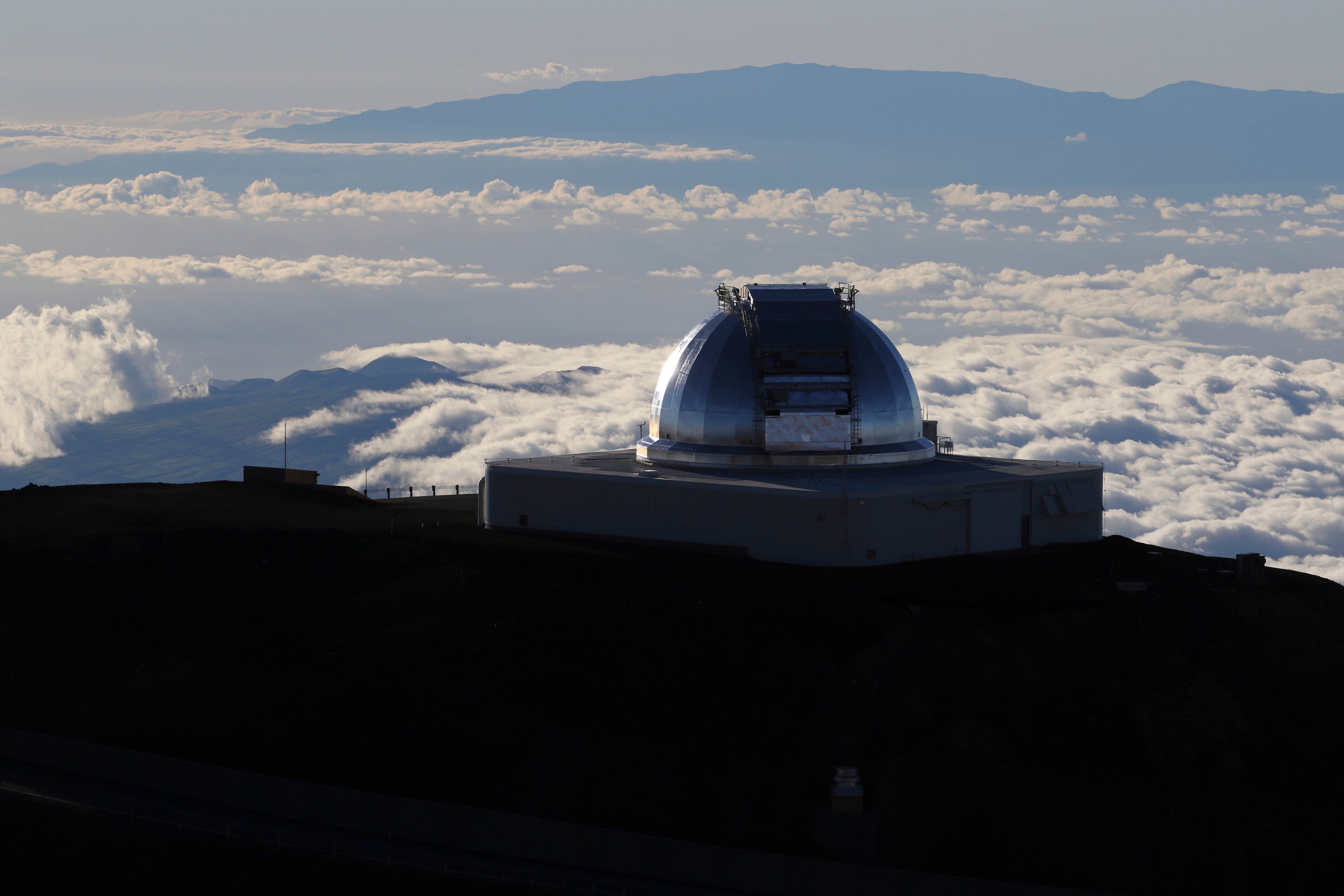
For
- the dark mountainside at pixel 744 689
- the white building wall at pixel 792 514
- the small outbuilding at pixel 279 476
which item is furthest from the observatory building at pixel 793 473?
the small outbuilding at pixel 279 476

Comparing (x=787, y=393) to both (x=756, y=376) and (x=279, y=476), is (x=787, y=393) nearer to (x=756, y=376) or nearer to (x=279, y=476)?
(x=756, y=376)

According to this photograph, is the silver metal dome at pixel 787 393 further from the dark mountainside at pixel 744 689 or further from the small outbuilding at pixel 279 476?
the small outbuilding at pixel 279 476

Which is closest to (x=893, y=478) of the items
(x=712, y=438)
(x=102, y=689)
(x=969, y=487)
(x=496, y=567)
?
(x=969, y=487)

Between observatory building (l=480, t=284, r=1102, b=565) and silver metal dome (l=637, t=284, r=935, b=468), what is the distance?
66 mm

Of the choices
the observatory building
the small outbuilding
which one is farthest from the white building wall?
the small outbuilding

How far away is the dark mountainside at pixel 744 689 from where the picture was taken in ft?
137

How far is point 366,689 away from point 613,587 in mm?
10003

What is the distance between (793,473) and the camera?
193 feet

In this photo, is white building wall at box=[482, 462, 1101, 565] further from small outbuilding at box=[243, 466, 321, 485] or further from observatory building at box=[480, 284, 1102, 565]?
small outbuilding at box=[243, 466, 321, 485]

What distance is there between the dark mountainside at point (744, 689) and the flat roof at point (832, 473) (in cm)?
344

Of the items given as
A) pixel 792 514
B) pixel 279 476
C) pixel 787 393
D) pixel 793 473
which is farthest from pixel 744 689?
pixel 279 476

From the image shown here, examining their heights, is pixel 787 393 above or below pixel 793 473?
above

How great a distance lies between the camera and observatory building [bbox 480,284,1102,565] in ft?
181

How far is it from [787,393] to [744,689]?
17.2m
